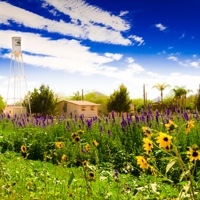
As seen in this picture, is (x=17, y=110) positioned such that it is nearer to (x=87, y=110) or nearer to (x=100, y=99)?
(x=87, y=110)

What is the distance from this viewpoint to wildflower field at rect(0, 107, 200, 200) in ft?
13.2

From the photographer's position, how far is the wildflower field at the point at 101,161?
4016mm

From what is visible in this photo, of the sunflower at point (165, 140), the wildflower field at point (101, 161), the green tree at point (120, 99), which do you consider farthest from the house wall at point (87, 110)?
the sunflower at point (165, 140)

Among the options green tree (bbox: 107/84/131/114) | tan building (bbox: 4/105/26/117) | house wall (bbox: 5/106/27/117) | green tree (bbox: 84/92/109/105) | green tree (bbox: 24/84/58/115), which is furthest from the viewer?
green tree (bbox: 84/92/109/105)

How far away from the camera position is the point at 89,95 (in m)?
53.0

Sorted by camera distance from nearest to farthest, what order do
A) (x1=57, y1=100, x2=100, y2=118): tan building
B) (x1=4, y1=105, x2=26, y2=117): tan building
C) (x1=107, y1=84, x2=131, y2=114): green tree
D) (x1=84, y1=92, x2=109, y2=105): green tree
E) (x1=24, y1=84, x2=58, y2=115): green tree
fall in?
(x1=4, y1=105, x2=26, y2=117): tan building < (x1=24, y1=84, x2=58, y2=115): green tree < (x1=107, y1=84, x2=131, y2=114): green tree < (x1=57, y1=100, x2=100, y2=118): tan building < (x1=84, y1=92, x2=109, y2=105): green tree

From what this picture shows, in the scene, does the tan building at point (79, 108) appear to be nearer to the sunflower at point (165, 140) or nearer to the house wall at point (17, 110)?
the house wall at point (17, 110)

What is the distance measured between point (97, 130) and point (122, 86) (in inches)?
1183

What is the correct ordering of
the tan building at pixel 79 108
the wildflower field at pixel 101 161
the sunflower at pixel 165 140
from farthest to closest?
the tan building at pixel 79 108
the wildflower field at pixel 101 161
the sunflower at pixel 165 140

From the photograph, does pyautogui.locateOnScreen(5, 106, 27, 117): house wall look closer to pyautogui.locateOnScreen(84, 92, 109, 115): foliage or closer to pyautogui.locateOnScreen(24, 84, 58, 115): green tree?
pyautogui.locateOnScreen(24, 84, 58, 115): green tree

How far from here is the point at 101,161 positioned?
22.9ft

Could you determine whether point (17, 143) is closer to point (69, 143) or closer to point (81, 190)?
point (69, 143)

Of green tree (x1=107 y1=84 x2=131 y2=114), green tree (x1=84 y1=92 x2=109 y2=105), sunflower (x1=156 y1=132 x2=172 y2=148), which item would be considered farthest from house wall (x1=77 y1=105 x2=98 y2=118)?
sunflower (x1=156 y1=132 x2=172 y2=148)

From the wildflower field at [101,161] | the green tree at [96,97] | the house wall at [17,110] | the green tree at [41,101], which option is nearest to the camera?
the wildflower field at [101,161]
